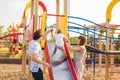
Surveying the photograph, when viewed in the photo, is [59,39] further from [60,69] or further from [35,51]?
[35,51]

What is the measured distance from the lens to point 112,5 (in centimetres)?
979

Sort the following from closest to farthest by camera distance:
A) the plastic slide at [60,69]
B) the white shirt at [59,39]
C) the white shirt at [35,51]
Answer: the white shirt at [35,51], the plastic slide at [60,69], the white shirt at [59,39]

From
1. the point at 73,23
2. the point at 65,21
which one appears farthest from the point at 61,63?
the point at 73,23

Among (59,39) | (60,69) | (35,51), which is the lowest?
(60,69)

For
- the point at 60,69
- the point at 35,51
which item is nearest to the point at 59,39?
the point at 60,69

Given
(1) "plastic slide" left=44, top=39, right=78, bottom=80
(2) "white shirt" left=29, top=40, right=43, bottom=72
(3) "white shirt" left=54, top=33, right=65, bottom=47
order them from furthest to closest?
(3) "white shirt" left=54, top=33, right=65, bottom=47, (1) "plastic slide" left=44, top=39, right=78, bottom=80, (2) "white shirt" left=29, top=40, right=43, bottom=72

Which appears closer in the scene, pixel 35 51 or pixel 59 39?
pixel 35 51

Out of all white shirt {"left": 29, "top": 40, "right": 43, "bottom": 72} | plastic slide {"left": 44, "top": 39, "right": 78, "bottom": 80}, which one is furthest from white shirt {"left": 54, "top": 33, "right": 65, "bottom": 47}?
white shirt {"left": 29, "top": 40, "right": 43, "bottom": 72}

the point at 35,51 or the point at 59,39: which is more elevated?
the point at 59,39

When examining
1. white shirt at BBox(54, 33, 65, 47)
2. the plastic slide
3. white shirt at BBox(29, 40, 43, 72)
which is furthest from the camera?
white shirt at BBox(54, 33, 65, 47)

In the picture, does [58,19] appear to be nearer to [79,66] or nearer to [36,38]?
[79,66]

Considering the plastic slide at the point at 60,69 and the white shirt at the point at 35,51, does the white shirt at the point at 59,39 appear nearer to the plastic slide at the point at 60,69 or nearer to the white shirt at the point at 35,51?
the plastic slide at the point at 60,69

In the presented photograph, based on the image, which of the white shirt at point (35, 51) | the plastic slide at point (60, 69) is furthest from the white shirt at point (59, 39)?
the white shirt at point (35, 51)

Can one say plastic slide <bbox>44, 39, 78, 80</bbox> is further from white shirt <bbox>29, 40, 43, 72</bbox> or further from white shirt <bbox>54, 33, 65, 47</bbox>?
white shirt <bbox>29, 40, 43, 72</bbox>
